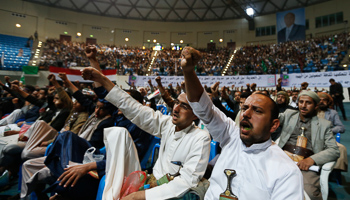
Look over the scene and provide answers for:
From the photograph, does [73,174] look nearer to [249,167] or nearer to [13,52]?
[249,167]

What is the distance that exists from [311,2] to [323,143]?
24.2 m

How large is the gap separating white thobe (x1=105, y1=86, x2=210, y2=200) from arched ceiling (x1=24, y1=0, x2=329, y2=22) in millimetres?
23585

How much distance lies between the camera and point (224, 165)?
3.89 feet

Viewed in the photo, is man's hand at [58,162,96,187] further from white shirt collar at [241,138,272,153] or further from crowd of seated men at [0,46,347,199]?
white shirt collar at [241,138,272,153]

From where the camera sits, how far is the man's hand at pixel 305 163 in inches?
73.5

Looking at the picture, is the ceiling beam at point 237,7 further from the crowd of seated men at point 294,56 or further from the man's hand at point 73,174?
the man's hand at point 73,174

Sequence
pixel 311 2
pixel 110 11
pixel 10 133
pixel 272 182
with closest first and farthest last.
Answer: pixel 272 182
pixel 10 133
pixel 311 2
pixel 110 11

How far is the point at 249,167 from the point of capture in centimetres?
109

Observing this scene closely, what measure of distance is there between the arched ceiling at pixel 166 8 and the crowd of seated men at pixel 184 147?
2316 cm

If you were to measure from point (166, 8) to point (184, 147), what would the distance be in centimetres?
2629

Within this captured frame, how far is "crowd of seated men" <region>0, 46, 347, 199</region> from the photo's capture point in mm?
1089

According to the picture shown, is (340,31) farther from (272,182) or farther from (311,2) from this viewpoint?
(272,182)

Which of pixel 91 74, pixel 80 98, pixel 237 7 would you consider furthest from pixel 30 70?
pixel 237 7

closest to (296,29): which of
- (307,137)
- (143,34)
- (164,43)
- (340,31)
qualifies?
(340,31)
